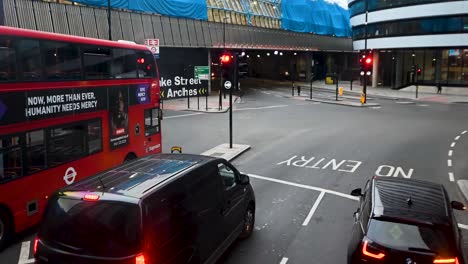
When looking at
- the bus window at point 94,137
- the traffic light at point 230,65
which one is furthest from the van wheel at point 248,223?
the traffic light at point 230,65

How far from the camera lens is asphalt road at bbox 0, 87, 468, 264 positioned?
922 centimetres

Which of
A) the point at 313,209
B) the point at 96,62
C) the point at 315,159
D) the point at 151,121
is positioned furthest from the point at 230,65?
the point at 313,209

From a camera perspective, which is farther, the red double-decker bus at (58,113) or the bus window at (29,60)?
the bus window at (29,60)

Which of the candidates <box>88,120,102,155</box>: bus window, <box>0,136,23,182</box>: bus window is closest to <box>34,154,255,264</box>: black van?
<box>0,136,23,182</box>: bus window

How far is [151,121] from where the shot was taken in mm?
15398

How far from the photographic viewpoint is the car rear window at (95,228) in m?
5.50

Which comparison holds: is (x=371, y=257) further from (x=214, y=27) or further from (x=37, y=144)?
(x=214, y=27)

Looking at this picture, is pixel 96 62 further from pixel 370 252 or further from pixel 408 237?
pixel 408 237

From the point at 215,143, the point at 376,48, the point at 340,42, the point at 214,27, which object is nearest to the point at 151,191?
the point at 215,143

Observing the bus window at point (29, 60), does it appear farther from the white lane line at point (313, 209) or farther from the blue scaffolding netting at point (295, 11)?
the blue scaffolding netting at point (295, 11)

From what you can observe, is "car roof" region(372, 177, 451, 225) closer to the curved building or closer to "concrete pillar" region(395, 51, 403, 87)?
the curved building

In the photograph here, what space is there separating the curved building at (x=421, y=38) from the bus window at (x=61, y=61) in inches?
1813

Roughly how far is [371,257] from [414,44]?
58661 millimetres

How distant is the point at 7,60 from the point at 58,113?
6.14 feet
